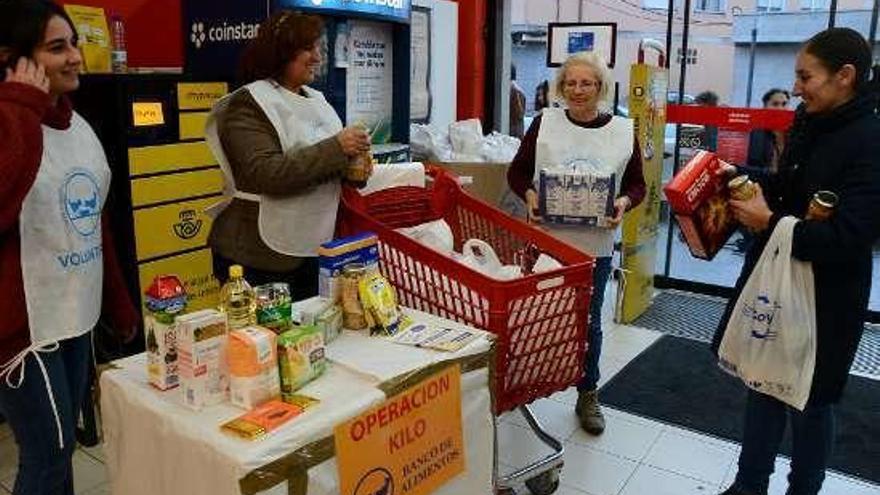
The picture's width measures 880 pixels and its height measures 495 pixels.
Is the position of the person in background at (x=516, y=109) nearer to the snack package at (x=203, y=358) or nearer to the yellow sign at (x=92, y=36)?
the yellow sign at (x=92, y=36)

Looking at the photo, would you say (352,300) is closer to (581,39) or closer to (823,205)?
(823,205)

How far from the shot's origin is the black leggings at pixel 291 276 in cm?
210

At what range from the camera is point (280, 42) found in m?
2.01

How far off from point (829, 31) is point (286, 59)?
1.43 metres

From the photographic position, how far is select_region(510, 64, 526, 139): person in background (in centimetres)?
609

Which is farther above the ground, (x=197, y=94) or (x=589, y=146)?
(x=197, y=94)

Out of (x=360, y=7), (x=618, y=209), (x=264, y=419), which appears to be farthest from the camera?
(x=360, y=7)

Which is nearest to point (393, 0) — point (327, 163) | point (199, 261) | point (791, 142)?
point (199, 261)

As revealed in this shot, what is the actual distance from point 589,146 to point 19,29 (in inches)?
71.6

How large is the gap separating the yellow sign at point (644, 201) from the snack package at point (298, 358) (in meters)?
3.09

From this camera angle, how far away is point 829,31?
1.89 m

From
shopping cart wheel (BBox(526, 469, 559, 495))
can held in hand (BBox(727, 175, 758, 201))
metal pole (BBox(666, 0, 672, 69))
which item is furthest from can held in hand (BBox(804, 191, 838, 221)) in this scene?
metal pole (BBox(666, 0, 672, 69))

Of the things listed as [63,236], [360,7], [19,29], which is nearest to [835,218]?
[63,236]

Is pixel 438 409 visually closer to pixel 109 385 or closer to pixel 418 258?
pixel 418 258
